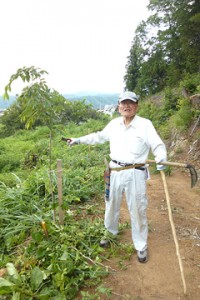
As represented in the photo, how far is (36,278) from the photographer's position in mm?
2447

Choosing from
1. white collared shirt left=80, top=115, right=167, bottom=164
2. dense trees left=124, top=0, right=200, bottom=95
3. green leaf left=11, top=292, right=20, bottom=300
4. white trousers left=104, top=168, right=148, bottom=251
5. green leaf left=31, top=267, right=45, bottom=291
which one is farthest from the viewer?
dense trees left=124, top=0, right=200, bottom=95

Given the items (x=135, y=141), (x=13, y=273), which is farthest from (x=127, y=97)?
(x=13, y=273)

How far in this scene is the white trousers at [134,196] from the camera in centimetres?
269

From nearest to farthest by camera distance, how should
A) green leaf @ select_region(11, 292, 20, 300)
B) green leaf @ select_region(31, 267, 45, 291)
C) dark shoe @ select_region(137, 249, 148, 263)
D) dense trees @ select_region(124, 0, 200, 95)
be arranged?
green leaf @ select_region(11, 292, 20, 300), green leaf @ select_region(31, 267, 45, 291), dark shoe @ select_region(137, 249, 148, 263), dense trees @ select_region(124, 0, 200, 95)

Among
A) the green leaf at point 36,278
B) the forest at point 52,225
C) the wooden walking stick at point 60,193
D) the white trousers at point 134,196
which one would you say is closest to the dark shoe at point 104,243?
the forest at point 52,225

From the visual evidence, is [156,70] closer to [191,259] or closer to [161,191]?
[161,191]

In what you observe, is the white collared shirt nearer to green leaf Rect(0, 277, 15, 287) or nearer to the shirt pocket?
the shirt pocket

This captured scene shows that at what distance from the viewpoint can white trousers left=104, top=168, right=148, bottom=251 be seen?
2689 mm

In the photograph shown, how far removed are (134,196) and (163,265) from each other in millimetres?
878

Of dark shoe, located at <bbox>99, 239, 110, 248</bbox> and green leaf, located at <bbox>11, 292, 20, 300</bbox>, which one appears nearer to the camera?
green leaf, located at <bbox>11, 292, 20, 300</bbox>

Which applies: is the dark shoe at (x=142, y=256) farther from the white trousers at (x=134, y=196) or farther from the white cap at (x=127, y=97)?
the white cap at (x=127, y=97)

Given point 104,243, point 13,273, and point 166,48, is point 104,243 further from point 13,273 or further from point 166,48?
point 166,48

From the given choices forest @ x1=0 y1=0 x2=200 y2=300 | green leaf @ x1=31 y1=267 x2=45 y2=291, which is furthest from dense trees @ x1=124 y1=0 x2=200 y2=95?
green leaf @ x1=31 y1=267 x2=45 y2=291

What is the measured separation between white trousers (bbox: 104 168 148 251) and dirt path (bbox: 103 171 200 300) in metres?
0.27
